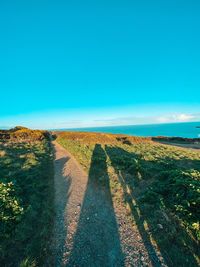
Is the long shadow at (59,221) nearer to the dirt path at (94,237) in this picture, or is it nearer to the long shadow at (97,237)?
the dirt path at (94,237)

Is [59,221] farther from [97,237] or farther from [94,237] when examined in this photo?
[97,237]

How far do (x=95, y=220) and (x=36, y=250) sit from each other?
299cm

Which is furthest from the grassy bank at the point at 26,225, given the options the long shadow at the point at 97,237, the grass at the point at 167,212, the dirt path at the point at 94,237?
the grass at the point at 167,212

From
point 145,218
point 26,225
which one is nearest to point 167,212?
point 145,218

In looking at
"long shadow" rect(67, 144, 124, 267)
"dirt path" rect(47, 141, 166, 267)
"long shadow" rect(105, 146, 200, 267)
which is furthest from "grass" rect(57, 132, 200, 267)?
"long shadow" rect(67, 144, 124, 267)

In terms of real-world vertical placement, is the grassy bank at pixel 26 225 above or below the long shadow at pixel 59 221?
above

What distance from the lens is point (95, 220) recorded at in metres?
6.22

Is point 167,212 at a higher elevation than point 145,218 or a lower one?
higher

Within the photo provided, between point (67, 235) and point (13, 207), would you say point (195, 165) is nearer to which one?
point (67, 235)

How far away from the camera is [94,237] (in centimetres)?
524

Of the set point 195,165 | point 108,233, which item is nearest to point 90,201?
point 108,233

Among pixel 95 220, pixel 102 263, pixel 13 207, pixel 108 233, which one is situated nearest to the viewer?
pixel 102 263

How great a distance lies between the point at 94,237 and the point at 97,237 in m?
0.15

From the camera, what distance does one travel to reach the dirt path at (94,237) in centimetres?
432
